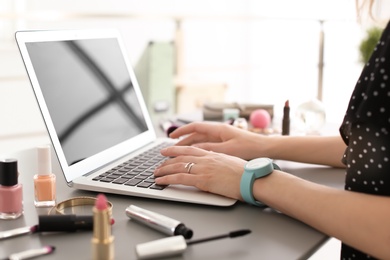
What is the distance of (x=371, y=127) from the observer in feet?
2.39

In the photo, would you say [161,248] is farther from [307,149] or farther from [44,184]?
[307,149]

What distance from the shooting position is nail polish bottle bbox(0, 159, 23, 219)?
74 cm

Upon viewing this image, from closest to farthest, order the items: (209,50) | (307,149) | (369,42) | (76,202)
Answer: (76,202) → (307,149) → (369,42) → (209,50)

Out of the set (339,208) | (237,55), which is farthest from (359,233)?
(237,55)

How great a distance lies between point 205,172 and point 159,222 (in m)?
0.16

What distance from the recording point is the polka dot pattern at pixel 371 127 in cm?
72

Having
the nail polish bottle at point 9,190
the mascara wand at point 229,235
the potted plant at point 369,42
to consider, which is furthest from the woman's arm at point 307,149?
the potted plant at point 369,42

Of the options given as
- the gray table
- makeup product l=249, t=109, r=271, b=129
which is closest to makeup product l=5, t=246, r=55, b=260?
the gray table

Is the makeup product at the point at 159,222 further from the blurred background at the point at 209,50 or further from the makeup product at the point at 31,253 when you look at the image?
the blurred background at the point at 209,50

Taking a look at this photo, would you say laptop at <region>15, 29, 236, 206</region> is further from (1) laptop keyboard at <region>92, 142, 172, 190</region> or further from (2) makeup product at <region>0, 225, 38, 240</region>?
(2) makeup product at <region>0, 225, 38, 240</region>

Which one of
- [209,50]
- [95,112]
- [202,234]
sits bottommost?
[202,234]

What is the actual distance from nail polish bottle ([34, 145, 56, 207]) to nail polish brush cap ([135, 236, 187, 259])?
8.9 inches

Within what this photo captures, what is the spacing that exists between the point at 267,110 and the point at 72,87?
0.67 metres

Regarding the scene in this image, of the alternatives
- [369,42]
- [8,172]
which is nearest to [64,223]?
[8,172]
